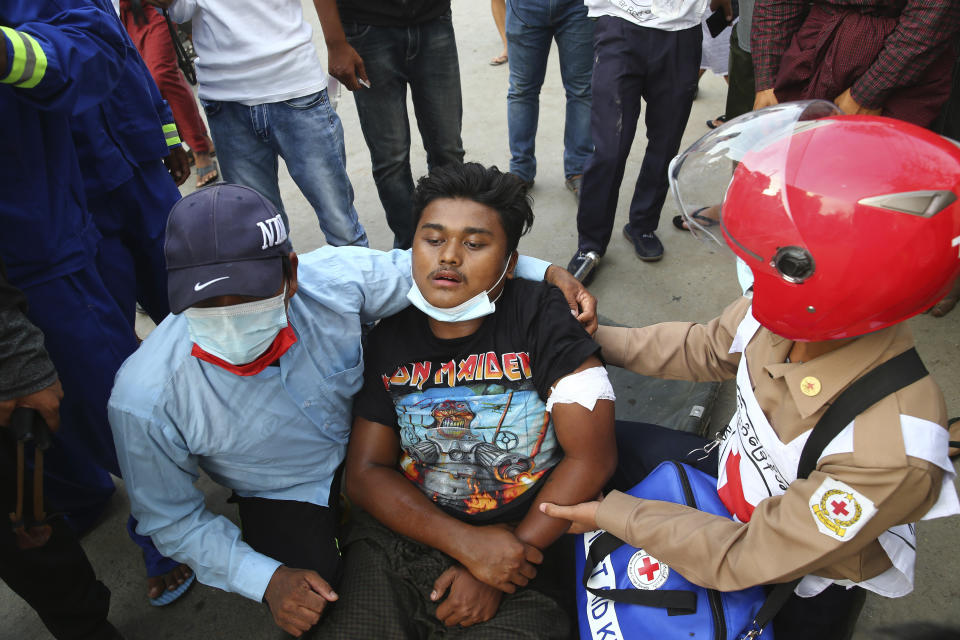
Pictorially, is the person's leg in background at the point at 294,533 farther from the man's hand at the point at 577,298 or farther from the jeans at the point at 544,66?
the jeans at the point at 544,66

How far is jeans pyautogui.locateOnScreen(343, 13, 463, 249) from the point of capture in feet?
9.54

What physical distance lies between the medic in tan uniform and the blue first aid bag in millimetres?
83

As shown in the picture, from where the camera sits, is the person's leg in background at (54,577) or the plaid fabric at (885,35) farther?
the plaid fabric at (885,35)

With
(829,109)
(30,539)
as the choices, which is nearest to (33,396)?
(30,539)

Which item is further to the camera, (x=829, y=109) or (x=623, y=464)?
(x=623, y=464)

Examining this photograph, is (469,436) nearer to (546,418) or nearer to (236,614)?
(546,418)

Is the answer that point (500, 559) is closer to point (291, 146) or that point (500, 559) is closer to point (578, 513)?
point (578, 513)

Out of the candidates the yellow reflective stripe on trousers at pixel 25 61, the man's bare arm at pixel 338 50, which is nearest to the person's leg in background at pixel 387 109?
the man's bare arm at pixel 338 50

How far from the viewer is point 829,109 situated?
130 centimetres

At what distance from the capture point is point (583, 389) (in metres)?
1.54

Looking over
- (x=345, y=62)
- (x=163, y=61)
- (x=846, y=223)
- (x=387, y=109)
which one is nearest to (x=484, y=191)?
(x=846, y=223)

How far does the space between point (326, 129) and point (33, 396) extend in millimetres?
1626

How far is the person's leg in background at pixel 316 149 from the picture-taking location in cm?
260

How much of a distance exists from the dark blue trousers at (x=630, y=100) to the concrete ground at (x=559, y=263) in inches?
17.2
